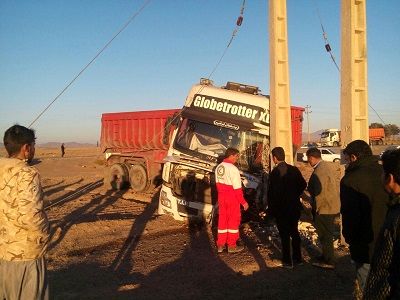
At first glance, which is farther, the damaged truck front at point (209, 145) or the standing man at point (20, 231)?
the damaged truck front at point (209, 145)

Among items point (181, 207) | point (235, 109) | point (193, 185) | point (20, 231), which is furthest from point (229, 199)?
point (20, 231)

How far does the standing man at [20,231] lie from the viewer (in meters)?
3.33

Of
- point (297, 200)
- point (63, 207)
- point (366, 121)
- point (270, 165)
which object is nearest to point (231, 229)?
point (297, 200)

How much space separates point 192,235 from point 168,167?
5.34ft

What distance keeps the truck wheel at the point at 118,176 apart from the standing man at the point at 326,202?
1163cm

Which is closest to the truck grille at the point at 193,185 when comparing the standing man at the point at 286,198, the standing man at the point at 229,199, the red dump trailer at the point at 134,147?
the standing man at the point at 229,199

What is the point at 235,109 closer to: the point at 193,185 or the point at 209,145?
the point at 209,145

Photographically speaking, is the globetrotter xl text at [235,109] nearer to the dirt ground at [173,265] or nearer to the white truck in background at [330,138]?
the dirt ground at [173,265]

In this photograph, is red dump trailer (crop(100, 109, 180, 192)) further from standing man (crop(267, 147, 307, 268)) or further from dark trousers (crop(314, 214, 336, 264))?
dark trousers (crop(314, 214, 336, 264))

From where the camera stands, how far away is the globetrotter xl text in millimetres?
9609

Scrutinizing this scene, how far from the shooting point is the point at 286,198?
6.62m

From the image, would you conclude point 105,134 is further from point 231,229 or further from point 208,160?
point 231,229

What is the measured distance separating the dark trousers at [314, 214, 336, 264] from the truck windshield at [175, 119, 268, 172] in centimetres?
298

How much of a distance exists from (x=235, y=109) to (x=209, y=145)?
972 millimetres
